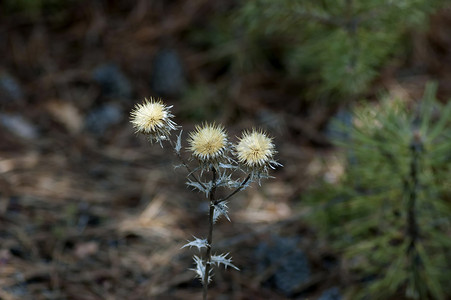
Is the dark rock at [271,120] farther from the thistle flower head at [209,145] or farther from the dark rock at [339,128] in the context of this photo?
the thistle flower head at [209,145]

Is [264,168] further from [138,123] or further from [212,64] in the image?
[212,64]

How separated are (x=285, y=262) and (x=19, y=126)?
67.8 inches

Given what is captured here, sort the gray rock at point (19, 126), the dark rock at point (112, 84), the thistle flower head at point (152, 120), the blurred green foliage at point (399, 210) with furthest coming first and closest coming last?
the dark rock at point (112, 84) < the gray rock at point (19, 126) < the blurred green foliage at point (399, 210) < the thistle flower head at point (152, 120)

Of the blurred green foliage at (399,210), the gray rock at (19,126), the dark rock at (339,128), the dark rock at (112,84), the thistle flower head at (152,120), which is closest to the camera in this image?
the thistle flower head at (152,120)

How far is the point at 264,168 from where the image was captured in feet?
4.67

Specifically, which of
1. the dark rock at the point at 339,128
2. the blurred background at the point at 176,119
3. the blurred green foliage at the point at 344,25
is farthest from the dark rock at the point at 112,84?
the dark rock at the point at 339,128

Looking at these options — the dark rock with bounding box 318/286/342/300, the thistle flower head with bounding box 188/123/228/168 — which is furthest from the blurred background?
the thistle flower head with bounding box 188/123/228/168

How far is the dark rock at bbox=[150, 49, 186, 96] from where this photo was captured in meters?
3.62

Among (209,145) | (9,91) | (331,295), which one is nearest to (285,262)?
(331,295)

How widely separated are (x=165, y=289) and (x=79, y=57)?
6.70 ft

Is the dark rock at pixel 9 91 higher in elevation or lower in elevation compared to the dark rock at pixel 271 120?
higher

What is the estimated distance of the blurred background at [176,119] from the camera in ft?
7.80

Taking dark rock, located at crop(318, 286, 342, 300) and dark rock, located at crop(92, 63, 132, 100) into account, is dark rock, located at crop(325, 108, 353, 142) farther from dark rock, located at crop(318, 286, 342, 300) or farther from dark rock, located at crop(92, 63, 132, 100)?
dark rock, located at crop(92, 63, 132, 100)

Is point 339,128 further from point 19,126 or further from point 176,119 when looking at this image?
point 19,126
